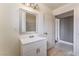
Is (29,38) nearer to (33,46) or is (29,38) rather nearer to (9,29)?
(33,46)

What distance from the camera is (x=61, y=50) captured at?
1188 mm

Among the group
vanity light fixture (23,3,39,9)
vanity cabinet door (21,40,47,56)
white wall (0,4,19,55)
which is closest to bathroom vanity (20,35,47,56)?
vanity cabinet door (21,40,47,56)

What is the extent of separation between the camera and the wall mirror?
106 cm

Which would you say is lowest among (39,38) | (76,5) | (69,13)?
(39,38)

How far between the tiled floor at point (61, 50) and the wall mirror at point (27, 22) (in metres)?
0.46

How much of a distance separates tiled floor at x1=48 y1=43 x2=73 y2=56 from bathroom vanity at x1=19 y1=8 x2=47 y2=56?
4.6 inches

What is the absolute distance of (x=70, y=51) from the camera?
1148 millimetres

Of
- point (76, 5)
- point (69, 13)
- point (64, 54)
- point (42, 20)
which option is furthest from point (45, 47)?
point (76, 5)

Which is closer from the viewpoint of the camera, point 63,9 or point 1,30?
point 1,30

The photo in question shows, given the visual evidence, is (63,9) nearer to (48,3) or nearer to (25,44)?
(48,3)

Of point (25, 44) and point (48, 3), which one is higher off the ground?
point (48, 3)

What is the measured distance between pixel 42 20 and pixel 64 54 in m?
0.65

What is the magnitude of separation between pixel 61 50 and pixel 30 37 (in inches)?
21.8

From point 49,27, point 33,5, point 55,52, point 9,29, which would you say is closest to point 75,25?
point 49,27
